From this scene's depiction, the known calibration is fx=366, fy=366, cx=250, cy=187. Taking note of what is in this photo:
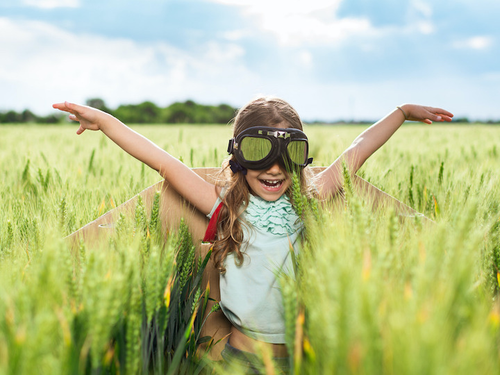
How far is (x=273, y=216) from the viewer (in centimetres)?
158

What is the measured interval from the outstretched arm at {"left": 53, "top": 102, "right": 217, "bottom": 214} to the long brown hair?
120 mm

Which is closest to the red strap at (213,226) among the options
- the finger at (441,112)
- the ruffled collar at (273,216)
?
the ruffled collar at (273,216)

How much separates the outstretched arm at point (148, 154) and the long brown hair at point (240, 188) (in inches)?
4.7

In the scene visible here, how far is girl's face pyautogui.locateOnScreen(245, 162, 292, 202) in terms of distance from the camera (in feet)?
5.00

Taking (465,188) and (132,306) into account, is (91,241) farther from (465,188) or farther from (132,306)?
(465,188)

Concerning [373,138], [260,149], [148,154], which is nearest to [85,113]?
[148,154]

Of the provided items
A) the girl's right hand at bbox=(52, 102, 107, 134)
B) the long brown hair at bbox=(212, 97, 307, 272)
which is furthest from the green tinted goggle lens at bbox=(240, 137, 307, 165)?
the girl's right hand at bbox=(52, 102, 107, 134)

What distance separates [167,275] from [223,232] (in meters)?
0.61

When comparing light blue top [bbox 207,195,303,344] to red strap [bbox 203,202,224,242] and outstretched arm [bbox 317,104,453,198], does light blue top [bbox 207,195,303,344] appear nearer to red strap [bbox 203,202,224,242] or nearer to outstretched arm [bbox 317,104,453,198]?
red strap [bbox 203,202,224,242]

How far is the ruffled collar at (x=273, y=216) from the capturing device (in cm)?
157

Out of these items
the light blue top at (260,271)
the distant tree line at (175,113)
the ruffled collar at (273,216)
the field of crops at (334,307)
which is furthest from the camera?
the distant tree line at (175,113)

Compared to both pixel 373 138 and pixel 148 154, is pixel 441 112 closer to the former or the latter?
pixel 373 138

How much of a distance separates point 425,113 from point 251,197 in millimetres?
981

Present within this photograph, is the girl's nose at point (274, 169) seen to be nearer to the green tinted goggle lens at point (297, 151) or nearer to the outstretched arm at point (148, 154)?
the green tinted goggle lens at point (297, 151)
